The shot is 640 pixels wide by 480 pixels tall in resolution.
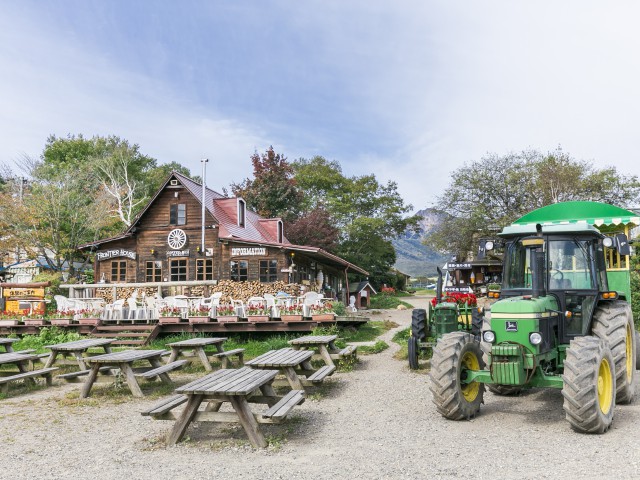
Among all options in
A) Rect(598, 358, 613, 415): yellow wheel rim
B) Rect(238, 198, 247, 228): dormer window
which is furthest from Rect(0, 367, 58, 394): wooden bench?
Rect(238, 198, 247, 228): dormer window

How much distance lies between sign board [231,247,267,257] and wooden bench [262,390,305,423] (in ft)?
54.5

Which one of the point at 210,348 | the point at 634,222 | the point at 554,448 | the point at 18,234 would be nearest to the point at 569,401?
the point at 554,448

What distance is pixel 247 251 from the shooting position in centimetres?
2311

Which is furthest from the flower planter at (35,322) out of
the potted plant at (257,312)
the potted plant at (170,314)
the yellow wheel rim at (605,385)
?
the yellow wheel rim at (605,385)

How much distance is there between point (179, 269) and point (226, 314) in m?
9.66

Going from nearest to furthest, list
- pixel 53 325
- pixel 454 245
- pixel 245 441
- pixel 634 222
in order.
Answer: pixel 245 441, pixel 634 222, pixel 53 325, pixel 454 245

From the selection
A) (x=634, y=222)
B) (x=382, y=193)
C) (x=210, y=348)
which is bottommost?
(x=210, y=348)

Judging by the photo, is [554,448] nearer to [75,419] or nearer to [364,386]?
[364,386]

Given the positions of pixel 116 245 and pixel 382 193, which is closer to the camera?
pixel 116 245

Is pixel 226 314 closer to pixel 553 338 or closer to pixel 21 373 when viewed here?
pixel 21 373

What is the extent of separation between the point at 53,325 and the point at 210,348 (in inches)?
232

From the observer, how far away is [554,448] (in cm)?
518

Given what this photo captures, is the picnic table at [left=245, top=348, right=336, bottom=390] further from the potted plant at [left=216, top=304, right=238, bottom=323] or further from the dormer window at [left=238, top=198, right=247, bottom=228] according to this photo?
the dormer window at [left=238, top=198, right=247, bottom=228]

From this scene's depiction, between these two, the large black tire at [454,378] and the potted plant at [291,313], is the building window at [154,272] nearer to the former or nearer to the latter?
the potted plant at [291,313]
